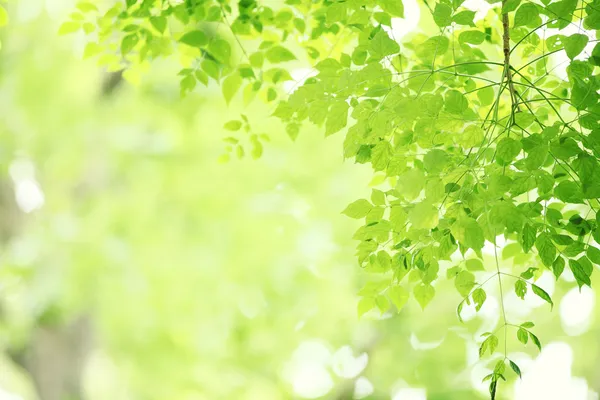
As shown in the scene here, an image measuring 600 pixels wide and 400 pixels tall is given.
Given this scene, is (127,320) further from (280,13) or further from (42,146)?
(280,13)

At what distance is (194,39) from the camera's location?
1.46 metres

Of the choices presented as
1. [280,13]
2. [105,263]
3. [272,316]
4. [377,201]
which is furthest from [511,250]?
[272,316]

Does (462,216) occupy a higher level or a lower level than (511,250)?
lower

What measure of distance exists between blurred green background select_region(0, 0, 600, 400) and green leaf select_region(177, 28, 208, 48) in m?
3.60

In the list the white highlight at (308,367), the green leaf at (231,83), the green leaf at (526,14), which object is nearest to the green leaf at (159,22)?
the green leaf at (231,83)

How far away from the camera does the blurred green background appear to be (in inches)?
199

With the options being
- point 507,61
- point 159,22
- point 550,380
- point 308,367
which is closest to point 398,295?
point 507,61

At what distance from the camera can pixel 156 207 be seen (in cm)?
532

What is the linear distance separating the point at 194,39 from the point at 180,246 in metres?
3.94

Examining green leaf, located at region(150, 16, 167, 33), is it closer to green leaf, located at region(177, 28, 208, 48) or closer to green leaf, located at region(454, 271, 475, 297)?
green leaf, located at region(177, 28, 208, 48)

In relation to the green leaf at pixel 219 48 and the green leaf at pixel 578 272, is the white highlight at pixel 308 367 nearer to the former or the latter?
the green leaf at pixel 219 48

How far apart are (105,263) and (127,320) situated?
0.92 metres

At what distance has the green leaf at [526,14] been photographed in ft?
3.46

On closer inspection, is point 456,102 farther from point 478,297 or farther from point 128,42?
point 128,42
